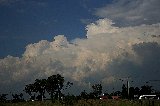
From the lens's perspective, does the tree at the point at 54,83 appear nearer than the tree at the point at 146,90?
Yes

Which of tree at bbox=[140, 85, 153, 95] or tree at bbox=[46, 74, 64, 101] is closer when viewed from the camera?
tree at bbox=[46, 74, 64, 101]

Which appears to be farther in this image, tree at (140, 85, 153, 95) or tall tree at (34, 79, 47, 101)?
tree at (140, 85, 153, 95)

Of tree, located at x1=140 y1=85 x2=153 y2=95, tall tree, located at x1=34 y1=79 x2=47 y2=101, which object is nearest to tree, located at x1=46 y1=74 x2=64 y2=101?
tall tree, located at x1=34 y1=79 x2=47 y2=101

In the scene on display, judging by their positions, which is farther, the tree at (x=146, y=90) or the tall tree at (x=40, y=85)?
the tree at (x=146, y=90)

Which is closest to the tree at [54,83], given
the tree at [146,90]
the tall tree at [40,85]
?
the tall tree at [40,85]

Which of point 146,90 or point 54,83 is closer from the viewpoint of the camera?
point 54,83

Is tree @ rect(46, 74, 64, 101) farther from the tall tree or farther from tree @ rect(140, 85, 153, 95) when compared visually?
tree @ rect(140, 85, 153, 95)

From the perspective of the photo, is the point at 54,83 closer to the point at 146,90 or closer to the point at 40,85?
the point at 40,85

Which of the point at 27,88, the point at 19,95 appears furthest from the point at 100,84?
the point at 19,95

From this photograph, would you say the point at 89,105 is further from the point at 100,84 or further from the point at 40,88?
the point at 100,84

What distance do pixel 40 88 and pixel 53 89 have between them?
9.57 meters

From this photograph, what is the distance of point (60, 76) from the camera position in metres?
138

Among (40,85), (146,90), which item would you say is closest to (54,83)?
(40,85)

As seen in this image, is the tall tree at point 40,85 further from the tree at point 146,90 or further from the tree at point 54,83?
the tree at point 146,90
